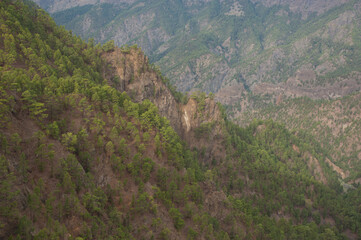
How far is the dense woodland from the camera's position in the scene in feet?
131

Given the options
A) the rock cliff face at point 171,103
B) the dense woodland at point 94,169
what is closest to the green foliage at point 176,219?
the dense woodland at point 94,169

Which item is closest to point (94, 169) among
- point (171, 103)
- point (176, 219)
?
point (176, 219)

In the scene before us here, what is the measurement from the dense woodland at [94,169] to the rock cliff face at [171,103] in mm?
3370

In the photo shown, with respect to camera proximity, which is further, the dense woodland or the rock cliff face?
the rock cliff face

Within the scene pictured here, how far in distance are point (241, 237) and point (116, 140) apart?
134ft

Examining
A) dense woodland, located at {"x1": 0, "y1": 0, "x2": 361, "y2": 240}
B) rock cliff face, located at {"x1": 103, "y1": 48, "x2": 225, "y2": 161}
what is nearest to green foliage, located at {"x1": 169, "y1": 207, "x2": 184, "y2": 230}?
dense woodland, located at {"x1": 0, "y1": 0, "x2": 361, "y2": 240}

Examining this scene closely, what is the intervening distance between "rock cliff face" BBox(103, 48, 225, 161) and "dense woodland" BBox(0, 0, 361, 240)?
3.37 meters

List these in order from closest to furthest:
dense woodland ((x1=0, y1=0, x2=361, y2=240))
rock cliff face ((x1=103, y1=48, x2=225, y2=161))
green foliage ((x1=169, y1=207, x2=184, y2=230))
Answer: dense woodland ((x1=0, y1=0, x2=361, y2=240)), green foliage ((x1=169, y1=207, x2=184, y2=230)), rock cliff face ((x1=103, y1=48, x2=225, y2=161))

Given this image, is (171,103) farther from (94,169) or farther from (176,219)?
(94,169)

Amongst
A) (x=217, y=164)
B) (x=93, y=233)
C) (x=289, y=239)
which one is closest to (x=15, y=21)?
(x=93, y=233)

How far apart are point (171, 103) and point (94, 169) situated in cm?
6837

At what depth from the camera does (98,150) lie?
56.8 meters

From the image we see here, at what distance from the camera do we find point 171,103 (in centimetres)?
11906

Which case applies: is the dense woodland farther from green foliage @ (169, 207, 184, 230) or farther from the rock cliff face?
the rock cliff face
